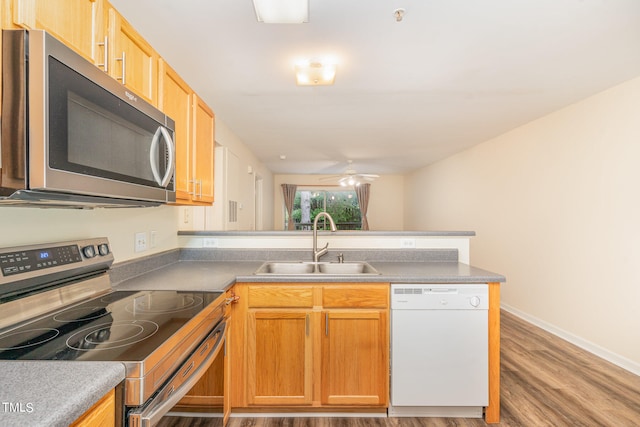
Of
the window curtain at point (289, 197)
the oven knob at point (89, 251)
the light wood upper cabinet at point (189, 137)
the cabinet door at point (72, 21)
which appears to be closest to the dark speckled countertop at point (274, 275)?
the oven knob at point (89, 251)

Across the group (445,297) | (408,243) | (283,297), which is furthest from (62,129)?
(408,243)

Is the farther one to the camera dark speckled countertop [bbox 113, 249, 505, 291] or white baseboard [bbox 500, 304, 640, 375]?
white baseboard [bbox 500, 304, 640, 375]

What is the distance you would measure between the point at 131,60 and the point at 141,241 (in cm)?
104

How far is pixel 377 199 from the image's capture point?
829 cm

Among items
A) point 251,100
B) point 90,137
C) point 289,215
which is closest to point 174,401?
point 90,137

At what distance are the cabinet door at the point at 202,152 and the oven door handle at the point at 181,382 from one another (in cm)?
87

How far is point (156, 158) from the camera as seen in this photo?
1.24 m

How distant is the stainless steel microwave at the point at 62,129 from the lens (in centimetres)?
72

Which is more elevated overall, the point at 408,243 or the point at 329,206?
the point at 329,206

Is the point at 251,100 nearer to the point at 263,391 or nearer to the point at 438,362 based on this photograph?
the point at 263,391

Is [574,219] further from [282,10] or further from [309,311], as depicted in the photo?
[282,10]

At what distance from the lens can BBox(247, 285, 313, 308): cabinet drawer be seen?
1796mm

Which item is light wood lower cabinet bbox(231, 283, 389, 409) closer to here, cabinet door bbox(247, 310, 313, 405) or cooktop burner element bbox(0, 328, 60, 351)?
cabinet door bbox(247, 310, 313, 405)

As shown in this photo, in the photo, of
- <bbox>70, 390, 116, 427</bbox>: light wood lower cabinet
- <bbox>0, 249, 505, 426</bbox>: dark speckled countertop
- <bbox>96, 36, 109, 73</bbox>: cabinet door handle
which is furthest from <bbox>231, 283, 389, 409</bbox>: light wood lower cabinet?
<bbox>96, 36, 109, 73</bbox>: cabinet door handle
